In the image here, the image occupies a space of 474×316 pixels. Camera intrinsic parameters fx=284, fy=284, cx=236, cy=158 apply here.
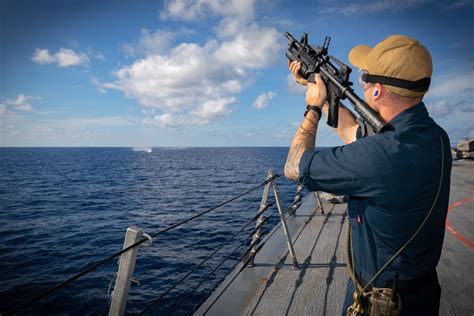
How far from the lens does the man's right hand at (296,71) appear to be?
272 cm

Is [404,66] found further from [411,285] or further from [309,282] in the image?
[309,282]

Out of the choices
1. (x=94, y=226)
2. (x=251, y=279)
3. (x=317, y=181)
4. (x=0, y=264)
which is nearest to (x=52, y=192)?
(x=94, y=226)

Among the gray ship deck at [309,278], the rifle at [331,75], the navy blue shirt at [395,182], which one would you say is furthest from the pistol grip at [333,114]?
the gray ship deck at [309,278]

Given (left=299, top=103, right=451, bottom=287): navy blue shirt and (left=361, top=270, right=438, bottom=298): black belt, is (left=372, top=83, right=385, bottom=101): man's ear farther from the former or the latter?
(left=361, top=270, right=438, bottom=298): black belt

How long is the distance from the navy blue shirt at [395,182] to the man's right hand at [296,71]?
1344mm

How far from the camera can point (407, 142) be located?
53.3 inches

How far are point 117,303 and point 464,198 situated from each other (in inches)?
424

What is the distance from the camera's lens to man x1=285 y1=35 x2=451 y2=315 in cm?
134

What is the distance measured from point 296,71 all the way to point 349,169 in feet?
5.58

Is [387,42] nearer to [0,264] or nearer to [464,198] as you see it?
[464,198]

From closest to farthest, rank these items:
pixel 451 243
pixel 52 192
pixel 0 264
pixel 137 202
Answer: pixel 451 243 → pixel 0 264 → pixel 137 202 → pixel 52 192

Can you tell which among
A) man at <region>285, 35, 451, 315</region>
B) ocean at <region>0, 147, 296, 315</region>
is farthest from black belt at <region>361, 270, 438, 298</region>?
ocean at <region>0, 147, 296, 315</region>

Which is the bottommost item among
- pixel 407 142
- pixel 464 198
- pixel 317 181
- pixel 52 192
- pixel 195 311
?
pixel 52 192

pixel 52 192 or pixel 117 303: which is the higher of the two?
pixel 117 303
